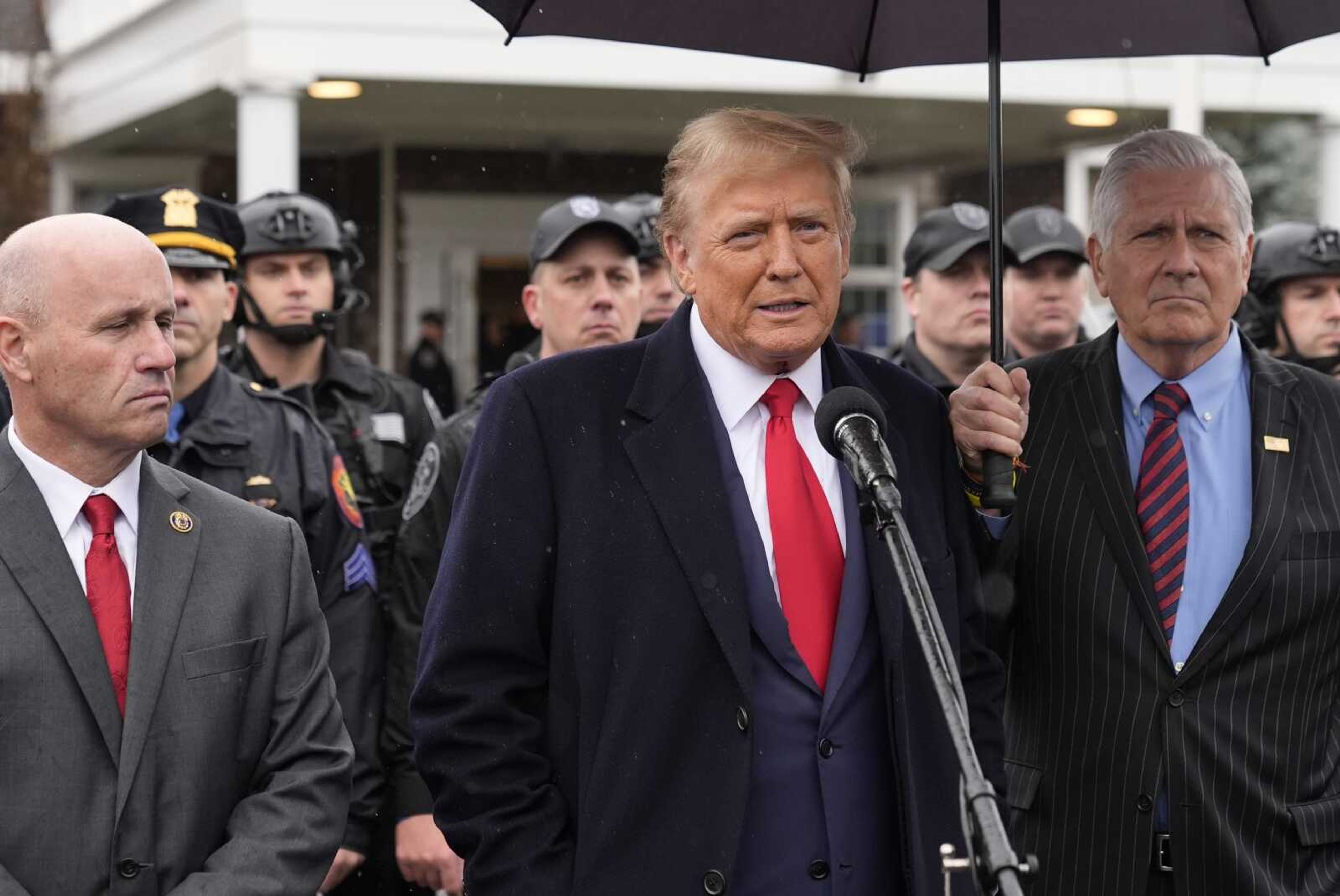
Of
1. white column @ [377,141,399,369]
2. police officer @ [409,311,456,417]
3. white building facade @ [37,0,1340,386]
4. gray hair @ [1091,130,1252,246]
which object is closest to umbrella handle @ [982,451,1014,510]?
gray hair @ [1091,130,1252,246]

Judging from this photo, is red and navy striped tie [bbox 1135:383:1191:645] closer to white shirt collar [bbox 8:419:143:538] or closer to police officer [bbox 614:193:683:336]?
white shirt collar [bbox 8:419:143:538]

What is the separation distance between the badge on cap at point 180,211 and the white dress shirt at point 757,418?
2467 mm

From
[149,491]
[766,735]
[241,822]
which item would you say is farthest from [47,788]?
[766,735]

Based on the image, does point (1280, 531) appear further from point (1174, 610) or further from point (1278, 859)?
point (1278, 859)

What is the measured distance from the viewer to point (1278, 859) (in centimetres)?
367

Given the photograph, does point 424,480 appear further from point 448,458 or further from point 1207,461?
point 1207,461

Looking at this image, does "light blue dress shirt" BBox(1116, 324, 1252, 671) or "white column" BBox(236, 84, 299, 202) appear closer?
"light blue dress shirt" BBox(1116, 324, 1252, 671)

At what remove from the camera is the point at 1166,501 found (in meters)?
3.79

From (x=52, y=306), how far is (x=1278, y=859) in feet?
8.67

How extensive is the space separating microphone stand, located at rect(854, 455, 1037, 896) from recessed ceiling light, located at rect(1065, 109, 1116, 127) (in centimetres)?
1271

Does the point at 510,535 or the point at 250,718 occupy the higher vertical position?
the point at 510,535

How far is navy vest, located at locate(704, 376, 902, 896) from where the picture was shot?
2.98 m

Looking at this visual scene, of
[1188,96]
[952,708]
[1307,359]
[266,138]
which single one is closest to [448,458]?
[952,708]

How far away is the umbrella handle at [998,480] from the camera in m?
3.30
